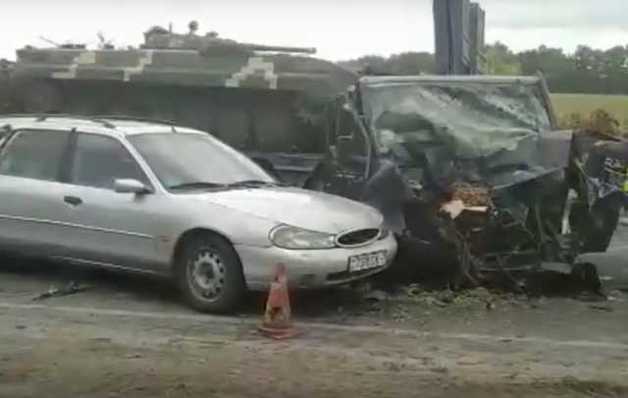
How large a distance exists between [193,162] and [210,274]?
1.24 m

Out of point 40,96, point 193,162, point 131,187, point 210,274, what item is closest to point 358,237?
point 210,274

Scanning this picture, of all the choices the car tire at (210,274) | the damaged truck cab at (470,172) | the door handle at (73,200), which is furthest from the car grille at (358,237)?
the door handle at (73,200)

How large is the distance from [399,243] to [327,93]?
13.1ft

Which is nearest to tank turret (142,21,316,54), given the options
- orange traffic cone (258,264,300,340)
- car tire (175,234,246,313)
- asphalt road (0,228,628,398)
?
asphalt road (0,228,628,398)

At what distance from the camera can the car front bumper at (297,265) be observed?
7.75 m

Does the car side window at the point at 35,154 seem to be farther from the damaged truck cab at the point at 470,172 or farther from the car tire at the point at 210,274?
the damaged truck cab at the point at 470,172

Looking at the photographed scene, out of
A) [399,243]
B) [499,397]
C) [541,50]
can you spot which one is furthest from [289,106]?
[541,50]

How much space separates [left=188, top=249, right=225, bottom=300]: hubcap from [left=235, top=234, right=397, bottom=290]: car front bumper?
9.2 inches

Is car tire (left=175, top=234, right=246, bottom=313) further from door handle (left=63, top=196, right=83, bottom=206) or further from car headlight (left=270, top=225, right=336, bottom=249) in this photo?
door handle (left=63, top=196, right=83, bottom=206)

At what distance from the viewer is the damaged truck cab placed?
353 inches

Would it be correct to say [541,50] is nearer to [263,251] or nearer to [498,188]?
[498,188]

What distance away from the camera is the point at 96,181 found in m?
8.80

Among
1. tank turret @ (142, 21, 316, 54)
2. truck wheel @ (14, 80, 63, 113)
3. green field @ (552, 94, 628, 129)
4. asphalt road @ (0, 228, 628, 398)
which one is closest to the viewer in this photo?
asphalt road @ (0, 228, 628, 398)

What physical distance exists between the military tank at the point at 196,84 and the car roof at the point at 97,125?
2969 millimetres
